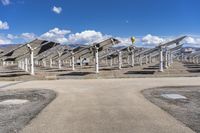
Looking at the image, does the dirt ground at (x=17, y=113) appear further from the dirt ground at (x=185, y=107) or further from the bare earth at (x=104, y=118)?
the dirt ground at (x=185, y=107)

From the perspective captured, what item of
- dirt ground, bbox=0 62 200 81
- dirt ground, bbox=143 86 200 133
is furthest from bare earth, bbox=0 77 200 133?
dirt ground, bbox=0 62 200 81

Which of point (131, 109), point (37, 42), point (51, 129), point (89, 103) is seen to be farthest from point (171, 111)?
point (37, 42)

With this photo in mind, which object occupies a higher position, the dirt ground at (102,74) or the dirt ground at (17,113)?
the dirt ground at (102,74)

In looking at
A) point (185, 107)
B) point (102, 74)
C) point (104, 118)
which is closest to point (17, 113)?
point (104, 118)

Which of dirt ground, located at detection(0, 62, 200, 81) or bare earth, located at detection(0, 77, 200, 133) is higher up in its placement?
dirt ground, located at detection(0, 62, 200, 81)

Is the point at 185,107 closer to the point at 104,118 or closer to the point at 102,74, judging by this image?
the point at 104,118

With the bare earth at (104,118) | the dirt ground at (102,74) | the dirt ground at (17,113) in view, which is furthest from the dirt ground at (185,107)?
the dirt ground at (102,74)

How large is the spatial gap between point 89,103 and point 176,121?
488cm

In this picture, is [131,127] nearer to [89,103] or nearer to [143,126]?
[143,126]

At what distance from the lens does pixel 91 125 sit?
379 inches

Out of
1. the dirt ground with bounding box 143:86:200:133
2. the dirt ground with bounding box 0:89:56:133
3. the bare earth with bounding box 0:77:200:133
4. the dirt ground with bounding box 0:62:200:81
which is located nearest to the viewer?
the bare earth with bounding box 0:77:200:133

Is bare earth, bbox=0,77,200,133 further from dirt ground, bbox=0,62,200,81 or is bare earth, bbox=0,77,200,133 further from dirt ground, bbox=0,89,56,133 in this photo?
dirt ground, bbox=0,62,200,81

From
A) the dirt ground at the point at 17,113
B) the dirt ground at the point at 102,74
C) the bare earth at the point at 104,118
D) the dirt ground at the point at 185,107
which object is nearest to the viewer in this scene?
the bare earth at the point at 104,118

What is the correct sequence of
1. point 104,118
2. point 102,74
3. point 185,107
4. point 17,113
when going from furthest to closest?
point 102,74 < point 185,107 < point 17,113 < point 104,118
